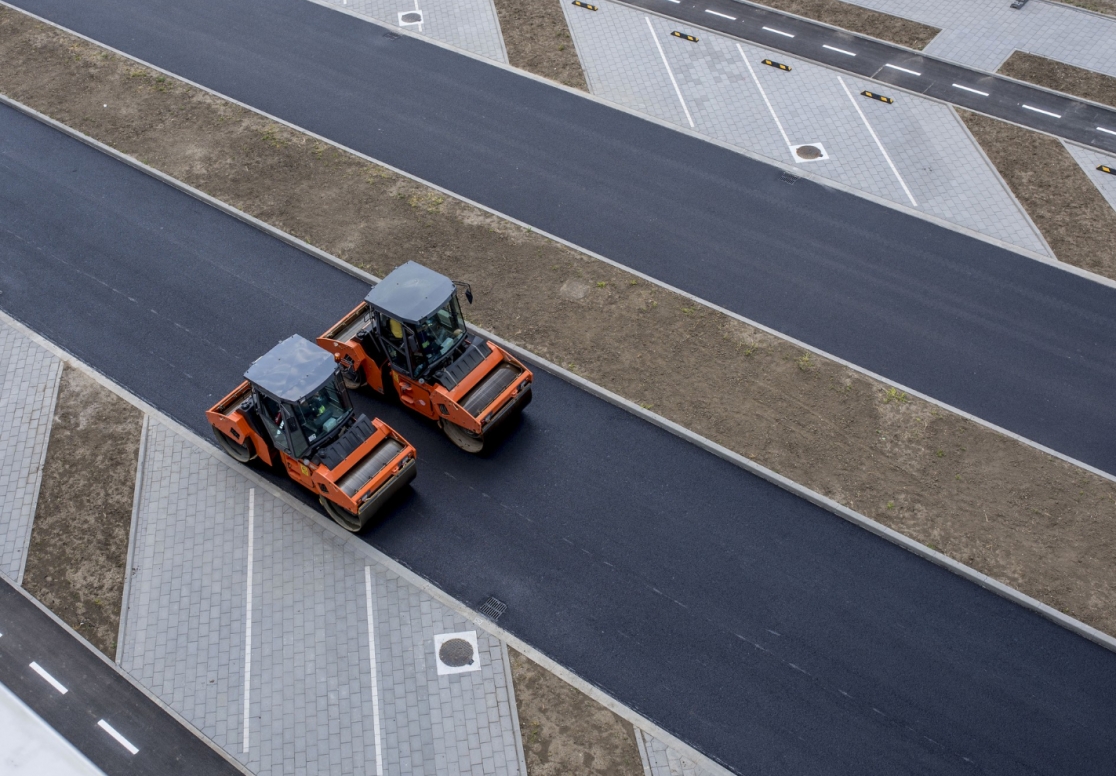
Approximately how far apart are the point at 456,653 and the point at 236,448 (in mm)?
5602

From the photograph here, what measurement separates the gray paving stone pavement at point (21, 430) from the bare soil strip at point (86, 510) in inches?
6.5

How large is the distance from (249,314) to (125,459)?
3926 millimetres

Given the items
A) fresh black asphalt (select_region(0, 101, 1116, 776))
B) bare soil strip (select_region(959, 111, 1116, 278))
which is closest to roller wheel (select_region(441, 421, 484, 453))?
fresh black asphalt (select_region(0, 101, 1116, 776))

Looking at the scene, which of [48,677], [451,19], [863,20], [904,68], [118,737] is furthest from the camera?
[451,19]

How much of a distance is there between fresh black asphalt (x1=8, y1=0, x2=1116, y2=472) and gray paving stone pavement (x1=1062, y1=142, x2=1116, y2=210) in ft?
11.5

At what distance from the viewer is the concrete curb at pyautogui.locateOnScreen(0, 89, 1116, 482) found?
17531 mm

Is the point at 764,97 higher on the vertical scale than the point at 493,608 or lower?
higher

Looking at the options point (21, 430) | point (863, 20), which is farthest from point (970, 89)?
point (21, 430)

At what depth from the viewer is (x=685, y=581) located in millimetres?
15289

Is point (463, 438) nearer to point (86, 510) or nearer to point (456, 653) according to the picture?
point (456, 653)

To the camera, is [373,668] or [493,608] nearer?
[373,668]

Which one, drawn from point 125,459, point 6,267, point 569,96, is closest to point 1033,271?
point 569,96

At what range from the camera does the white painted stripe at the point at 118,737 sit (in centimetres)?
1360

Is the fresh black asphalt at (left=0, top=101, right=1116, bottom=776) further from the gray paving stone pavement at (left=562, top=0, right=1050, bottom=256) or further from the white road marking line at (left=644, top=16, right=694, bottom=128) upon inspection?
the white road marking line at (left=644, top=16, right=694, bottom=128)
